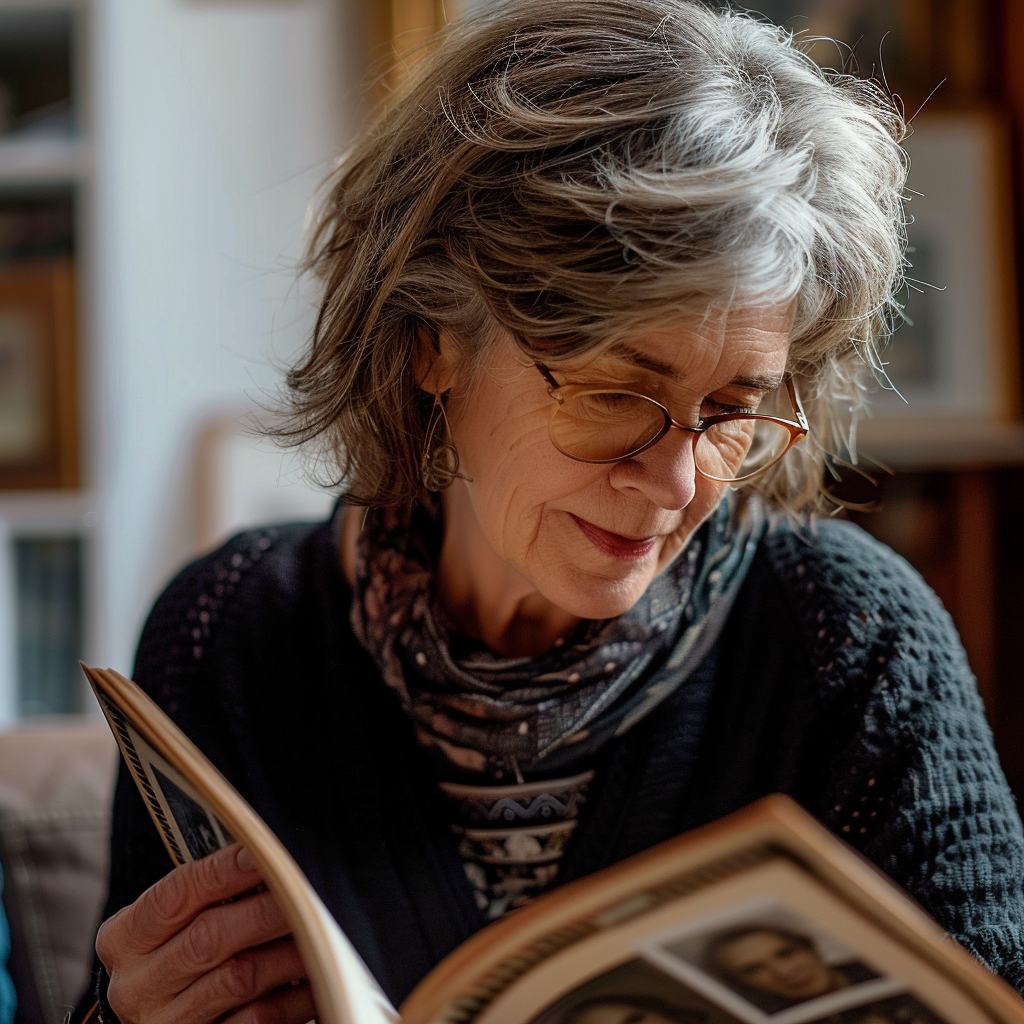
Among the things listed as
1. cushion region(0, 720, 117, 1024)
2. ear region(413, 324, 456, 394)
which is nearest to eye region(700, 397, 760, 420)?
ear region(413, 324, 456, 394)

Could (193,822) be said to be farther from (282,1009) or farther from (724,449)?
(724,449)

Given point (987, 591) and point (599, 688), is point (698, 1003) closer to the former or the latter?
point (599, 688)

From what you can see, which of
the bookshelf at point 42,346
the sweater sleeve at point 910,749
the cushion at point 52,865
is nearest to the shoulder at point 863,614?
the sweater sleeve at point 910,749

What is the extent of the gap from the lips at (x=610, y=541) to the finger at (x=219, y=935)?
0.35 m

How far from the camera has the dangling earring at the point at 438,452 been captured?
37.9 inches

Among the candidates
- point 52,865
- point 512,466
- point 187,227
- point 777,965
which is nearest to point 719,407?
point 512,466

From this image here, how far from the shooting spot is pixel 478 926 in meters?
0.99

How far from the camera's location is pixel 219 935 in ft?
2.40

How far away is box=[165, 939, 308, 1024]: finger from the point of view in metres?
0.75

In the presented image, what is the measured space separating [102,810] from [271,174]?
1.68m

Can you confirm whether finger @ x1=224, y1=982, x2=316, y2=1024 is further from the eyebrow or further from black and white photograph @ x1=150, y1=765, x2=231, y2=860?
the eyebrow

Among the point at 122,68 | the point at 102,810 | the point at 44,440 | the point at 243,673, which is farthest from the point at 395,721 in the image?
the point at 122,68

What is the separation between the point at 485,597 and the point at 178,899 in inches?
17.4

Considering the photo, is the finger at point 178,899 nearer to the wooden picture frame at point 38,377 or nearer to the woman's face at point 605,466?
the woman's face at point 605,466
